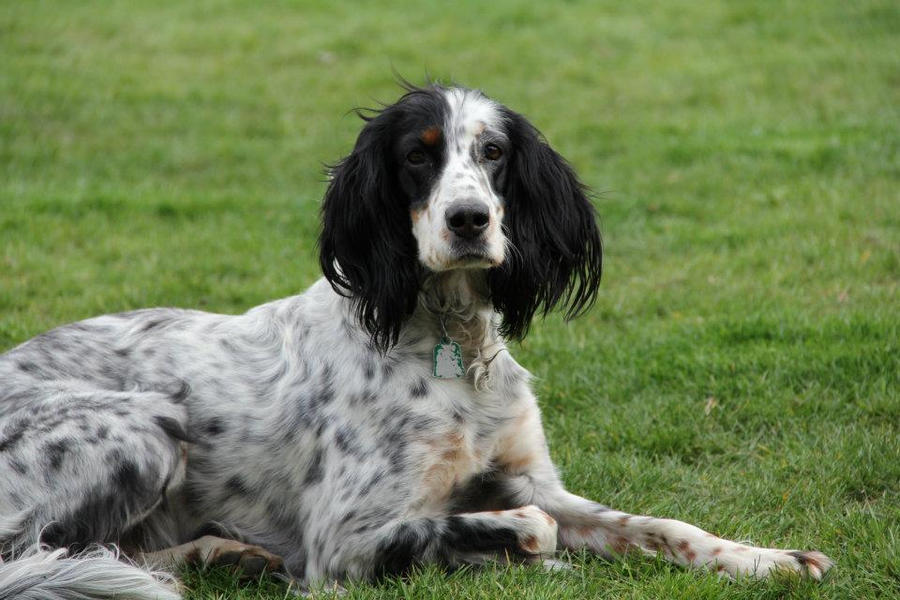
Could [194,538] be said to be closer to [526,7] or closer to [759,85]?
[759,85]

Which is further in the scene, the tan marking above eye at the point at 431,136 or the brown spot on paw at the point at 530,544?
the tan marking above eye at the point at 431,136

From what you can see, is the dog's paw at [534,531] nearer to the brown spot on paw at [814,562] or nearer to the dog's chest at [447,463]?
the dog's chest at [447,463]

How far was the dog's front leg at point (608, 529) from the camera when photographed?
3.93 m

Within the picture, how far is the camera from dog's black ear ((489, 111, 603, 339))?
442 centimetres

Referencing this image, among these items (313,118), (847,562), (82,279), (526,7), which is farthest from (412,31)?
(847,562)

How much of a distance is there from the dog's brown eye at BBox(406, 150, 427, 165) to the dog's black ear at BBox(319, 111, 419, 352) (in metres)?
0.10

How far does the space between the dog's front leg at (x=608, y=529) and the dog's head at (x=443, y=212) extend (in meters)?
0.45

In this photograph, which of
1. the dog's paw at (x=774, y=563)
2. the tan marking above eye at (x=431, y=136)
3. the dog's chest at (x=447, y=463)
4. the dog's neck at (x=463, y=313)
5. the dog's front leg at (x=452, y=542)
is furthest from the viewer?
the dog's neck at (x=463, y=313)

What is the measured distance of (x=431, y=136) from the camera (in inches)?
168

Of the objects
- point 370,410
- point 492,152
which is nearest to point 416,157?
point 492,152

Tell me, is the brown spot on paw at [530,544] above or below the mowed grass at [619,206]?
below

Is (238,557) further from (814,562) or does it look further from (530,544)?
(814,562)

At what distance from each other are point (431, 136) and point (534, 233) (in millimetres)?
559

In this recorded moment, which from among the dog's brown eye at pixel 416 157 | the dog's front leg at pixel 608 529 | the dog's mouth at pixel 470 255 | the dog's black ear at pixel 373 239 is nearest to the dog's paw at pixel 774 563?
the dog's front leg at pixel 608 529
